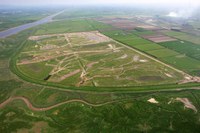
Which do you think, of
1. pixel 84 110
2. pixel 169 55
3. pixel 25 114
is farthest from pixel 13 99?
pixel 169 55

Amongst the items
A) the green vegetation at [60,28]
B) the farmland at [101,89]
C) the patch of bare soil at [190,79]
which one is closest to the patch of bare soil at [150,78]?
the farmland at [101,89]

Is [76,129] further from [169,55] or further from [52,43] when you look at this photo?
[52,43]

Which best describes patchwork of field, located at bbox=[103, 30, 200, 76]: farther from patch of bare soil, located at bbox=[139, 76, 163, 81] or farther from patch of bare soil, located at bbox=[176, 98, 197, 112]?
patch of bare soil, located at bbox=[176, 98, 197, 112]

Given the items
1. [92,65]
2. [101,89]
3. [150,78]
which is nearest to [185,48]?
[150,78]

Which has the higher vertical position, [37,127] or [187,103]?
[187,103]

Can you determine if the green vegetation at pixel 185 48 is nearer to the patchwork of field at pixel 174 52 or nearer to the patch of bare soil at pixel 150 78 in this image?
the patchwork of field at pixel 174 52

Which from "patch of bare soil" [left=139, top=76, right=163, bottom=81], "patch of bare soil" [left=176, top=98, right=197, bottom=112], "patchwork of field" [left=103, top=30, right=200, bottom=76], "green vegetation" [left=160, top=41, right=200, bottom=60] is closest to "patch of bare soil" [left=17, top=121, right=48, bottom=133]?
"patch of bare soil" [left=139, top=76, right=163, bottom=81]

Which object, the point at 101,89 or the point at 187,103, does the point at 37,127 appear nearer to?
the point at 101,89
